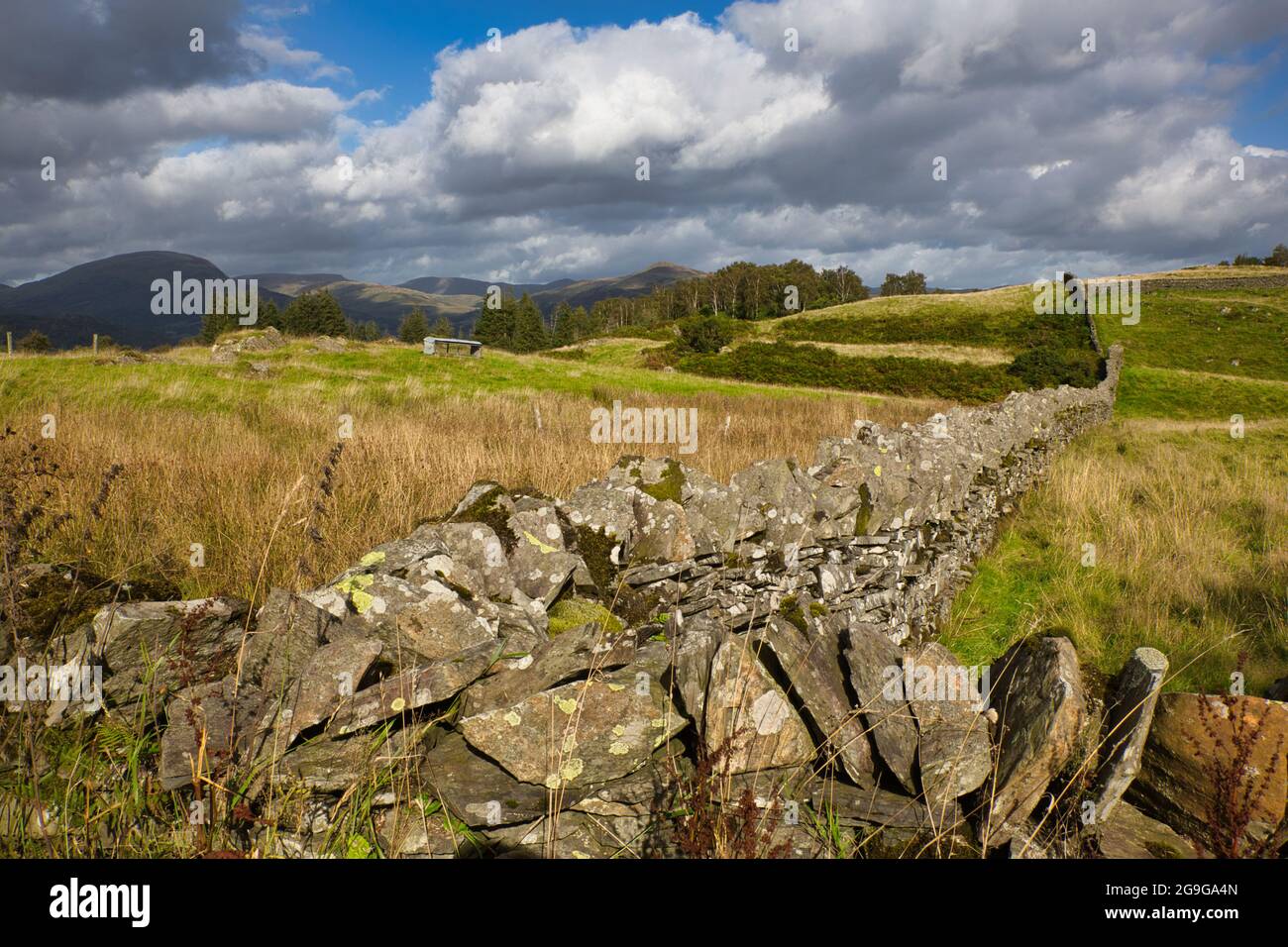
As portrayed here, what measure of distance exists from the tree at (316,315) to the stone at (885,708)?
88.4 m

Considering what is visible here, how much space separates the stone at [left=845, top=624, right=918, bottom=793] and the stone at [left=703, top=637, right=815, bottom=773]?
0.90ft

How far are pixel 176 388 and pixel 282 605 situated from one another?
1522cm

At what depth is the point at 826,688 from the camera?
260cm

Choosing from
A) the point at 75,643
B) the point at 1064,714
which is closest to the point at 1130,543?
the point at 1064,714

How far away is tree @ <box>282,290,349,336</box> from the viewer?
78.6 metres

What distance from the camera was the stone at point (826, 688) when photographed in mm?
2393

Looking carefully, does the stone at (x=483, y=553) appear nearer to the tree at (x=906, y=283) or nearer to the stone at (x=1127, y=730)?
the stone at (x=1127, y=730)

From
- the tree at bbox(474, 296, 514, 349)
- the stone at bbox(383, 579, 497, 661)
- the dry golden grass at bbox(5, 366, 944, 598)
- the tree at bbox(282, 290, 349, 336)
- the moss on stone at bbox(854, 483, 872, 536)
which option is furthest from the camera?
the tree at bbox(474, 296, 514, 349)

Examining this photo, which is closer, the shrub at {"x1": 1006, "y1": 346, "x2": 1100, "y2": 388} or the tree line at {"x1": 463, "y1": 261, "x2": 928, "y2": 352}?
the shrub at {"x1": 1006, "y1": 346, "x2": 1100, "y2": 388}

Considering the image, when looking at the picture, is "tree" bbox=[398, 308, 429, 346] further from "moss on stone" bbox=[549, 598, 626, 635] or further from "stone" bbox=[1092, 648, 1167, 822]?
"stone" bbox=[1092, 648, 1167, 822]

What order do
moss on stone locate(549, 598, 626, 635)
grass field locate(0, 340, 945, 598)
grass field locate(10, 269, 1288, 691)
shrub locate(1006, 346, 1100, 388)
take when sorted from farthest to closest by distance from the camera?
shrub locate(1006, 346, 1100, 388), grass field locate(10, 269, 1288, 691), grass field locate(0, 340, 945, 598), moss on stone locate(549, 598, 626, 635)

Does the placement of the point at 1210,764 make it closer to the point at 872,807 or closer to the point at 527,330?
the point at 872,807

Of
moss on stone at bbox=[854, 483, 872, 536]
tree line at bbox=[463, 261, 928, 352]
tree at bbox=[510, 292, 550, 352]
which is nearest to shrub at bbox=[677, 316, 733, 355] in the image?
tree line at bbox=[463, 261, 928, 352]
